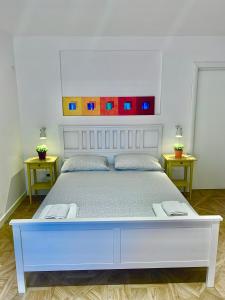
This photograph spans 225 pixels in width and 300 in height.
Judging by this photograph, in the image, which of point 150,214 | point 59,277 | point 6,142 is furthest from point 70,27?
point 59,277

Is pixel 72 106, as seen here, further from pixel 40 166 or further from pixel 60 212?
pixel 60 212

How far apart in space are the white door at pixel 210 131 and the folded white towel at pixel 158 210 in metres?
2.08

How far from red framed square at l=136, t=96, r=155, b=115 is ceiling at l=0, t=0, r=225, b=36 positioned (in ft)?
2.97

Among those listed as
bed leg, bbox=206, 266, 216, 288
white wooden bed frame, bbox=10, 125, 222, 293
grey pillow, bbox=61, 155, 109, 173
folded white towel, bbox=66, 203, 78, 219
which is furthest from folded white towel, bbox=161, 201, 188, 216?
grey pillow, bbox=61, 155, 109, 173

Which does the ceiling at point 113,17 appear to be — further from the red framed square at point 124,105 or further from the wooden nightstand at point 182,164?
the wooden nightstand at point 182,164

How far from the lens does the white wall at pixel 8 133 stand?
3158 mm

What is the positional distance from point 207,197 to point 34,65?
3343 mm

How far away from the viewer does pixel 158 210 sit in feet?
7.02

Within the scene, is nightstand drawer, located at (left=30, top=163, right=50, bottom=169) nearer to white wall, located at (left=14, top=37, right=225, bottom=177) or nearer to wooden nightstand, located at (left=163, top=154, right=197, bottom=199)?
white wall, located at (left=14, top=37, right=225, bottom=177)

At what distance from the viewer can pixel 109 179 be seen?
306cm

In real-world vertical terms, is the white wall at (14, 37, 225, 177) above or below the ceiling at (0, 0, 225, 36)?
below

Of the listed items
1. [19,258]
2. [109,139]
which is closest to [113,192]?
[19,258]

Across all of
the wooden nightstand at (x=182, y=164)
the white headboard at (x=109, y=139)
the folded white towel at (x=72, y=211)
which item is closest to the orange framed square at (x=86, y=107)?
the white headboard at (x=109, y=139)

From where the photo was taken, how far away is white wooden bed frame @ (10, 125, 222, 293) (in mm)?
1875
